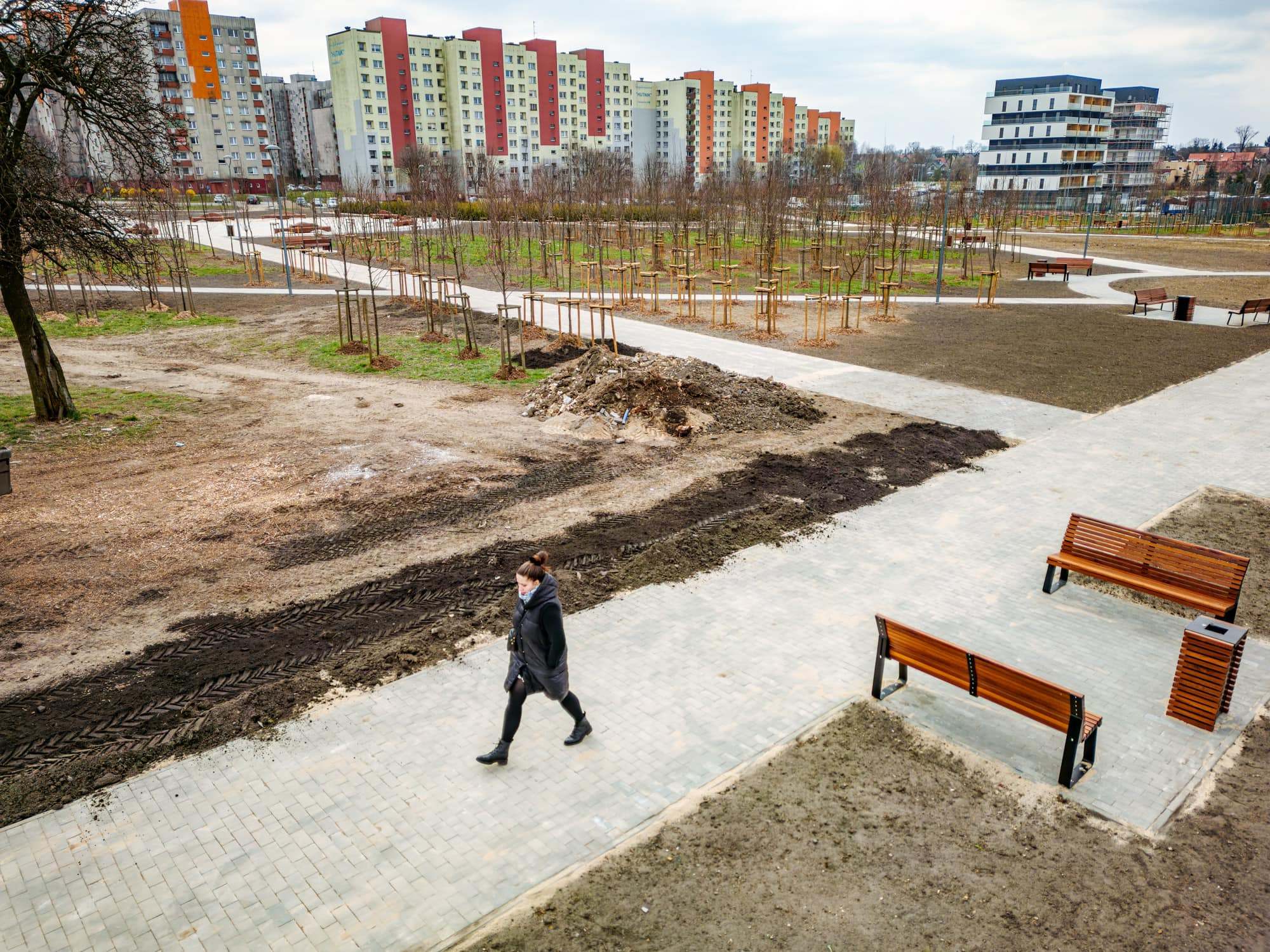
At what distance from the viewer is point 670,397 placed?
573 inches

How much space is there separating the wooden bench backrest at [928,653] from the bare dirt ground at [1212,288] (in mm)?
27385

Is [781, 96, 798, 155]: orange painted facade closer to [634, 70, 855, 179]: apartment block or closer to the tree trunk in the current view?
[634, 70, 855, 179]: apartment block

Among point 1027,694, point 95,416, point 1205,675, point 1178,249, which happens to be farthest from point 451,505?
point 1178,249

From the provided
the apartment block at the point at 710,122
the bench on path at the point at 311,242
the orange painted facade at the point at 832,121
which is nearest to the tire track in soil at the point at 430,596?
the bench on path at the point at 311,242

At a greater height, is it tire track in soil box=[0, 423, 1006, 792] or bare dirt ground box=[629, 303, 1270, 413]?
bare dirt ground box=[629, 303, 1270, 413]

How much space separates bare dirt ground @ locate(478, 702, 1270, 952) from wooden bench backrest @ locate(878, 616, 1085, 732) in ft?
1.72

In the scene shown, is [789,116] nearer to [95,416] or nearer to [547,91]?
[547,91]

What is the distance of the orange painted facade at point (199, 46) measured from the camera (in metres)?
86.9

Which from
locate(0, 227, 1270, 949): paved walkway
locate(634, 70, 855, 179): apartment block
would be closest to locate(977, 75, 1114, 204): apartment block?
locate(634, 70, 855, 179): apartment block

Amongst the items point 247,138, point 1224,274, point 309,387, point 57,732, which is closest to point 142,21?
point 309,387

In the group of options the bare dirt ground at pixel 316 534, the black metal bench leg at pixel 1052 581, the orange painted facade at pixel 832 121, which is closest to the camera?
the bare dirt ground at pixel 316 534

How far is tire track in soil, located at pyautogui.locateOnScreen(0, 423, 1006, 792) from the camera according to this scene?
6.63 m

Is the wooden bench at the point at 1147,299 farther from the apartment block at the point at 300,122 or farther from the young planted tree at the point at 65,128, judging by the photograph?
the apartment block at the point at 300,122

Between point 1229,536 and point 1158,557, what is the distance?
102 inches
